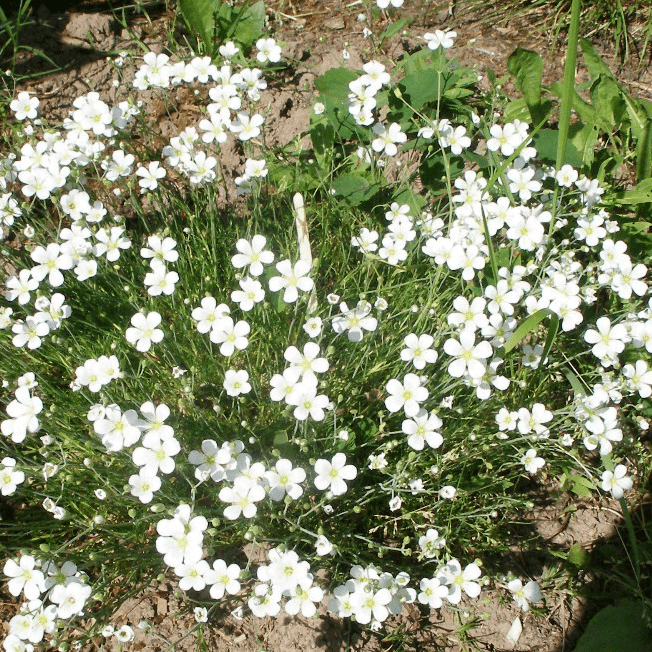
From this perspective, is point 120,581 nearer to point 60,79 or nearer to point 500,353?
point 500,353

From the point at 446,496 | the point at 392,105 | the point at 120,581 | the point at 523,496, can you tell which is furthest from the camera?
the point at 392,105

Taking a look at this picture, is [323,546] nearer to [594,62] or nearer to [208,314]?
[208,314]

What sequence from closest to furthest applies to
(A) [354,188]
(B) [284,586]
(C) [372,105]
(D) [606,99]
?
1. (B) [284,586]
2. (C) [372,105]
3. (A) [354,188]
4. (D) [606,99]

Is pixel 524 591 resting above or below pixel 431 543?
below

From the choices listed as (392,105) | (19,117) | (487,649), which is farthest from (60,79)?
(487,649)

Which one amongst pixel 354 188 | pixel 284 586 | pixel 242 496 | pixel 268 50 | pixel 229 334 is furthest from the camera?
pixel 268 50

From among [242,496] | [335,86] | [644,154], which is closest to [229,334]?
[242,496]

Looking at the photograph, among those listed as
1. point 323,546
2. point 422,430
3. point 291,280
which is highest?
point 291,280
